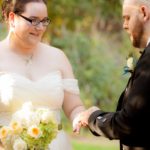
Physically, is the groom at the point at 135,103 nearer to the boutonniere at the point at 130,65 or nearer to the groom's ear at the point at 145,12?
the groom's ear at the point at 145,12

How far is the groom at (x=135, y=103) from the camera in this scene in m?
3.92

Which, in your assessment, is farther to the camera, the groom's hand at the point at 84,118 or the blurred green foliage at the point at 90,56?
the blurred green foliage at the point at 90,56

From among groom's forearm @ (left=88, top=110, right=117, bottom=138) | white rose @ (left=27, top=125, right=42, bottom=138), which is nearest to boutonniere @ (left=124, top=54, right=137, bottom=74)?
groom's forearm @ (left=88, top=110, right=117, bottom=138)

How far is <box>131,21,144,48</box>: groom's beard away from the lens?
4.06m

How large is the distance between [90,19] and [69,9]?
379cm

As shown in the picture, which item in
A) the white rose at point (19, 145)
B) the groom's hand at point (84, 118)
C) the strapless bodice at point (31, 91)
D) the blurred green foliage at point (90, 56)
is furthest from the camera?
the blurred green foliage at point (90, 56)

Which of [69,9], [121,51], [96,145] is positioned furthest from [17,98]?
[121,51]

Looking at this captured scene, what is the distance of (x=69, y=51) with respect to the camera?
62.2 feet

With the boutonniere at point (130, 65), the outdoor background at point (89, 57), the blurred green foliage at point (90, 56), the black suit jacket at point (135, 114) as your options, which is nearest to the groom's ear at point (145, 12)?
the black suit jacket at point (135, 114)

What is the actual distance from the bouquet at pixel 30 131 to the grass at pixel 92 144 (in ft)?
32.9

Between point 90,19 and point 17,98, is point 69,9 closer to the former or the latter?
point 90,19

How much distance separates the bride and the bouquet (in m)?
0.54

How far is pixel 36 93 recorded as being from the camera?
211 inches

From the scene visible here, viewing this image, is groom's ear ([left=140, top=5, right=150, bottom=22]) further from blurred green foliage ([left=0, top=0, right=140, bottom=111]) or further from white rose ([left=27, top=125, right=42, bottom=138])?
blurred green foliage ([left=0, top=0, right=140, bottom=111])
